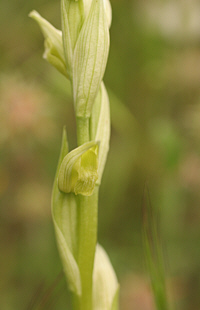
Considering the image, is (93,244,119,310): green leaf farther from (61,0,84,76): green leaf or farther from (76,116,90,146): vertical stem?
(61,0,84,76): green leaf

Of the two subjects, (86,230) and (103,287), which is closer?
(86,230)

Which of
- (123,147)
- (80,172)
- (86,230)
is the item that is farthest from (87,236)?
(123,147)

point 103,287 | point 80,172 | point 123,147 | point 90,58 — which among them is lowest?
point 103,287

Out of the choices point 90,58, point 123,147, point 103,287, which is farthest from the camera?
point 123,147

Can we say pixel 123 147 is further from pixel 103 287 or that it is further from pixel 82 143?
pixel 82 143

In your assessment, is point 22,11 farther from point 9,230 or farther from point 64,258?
point 64,258

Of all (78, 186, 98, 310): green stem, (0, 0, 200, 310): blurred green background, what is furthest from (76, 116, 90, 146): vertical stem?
(0, 0, 200, 310): blurred green background

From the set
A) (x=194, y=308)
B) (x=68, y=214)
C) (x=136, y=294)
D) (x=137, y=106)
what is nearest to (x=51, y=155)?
(x=137, y=106)

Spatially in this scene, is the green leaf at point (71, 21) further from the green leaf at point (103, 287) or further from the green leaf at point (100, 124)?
the green leaf at point (103, 287)
